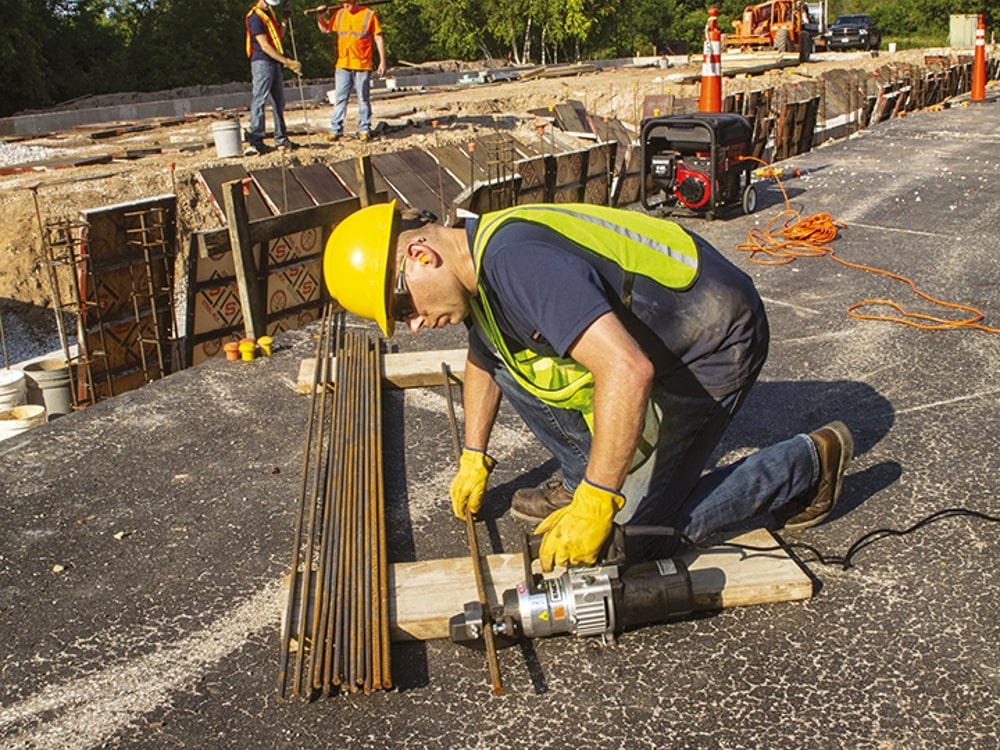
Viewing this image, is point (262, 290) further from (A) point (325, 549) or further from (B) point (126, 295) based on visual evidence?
(A) point (325, 549)

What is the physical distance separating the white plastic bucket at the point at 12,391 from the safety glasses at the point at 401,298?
239 inches

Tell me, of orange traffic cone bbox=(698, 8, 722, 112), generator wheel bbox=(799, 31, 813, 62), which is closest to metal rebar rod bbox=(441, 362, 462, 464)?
orange traffic cone bbox=(698, 8, 722, 112)

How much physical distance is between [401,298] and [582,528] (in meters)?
0.88

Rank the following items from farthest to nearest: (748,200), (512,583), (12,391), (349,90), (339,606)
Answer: (349,90) < (748,200) < (12,391) < (512,583) < (339,606)

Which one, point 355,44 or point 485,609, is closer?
point 485,609

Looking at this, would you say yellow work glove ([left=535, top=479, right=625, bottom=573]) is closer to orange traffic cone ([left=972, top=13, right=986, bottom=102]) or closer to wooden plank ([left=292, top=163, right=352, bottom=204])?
wooden plank ([left=292, top=163, right=352, bottom=204])

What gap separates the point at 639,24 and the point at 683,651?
6242cm

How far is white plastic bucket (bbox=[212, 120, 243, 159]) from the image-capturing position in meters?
15.2

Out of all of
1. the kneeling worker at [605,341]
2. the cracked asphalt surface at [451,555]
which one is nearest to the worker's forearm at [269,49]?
the cracked asphalt surface at [451,555]

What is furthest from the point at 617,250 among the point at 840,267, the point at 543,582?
the point at 840,267

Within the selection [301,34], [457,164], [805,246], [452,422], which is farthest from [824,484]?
[301,34]

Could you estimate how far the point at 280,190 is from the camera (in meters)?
13.5

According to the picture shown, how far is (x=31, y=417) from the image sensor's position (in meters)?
6.84

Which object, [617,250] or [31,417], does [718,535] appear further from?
[31,417]
